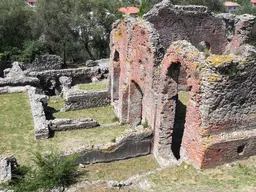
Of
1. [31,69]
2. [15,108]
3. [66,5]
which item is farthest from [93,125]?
[66,5]

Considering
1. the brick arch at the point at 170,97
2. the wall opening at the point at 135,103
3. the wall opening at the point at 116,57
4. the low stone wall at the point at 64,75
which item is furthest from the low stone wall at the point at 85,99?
the brick arch at the point at 170,97

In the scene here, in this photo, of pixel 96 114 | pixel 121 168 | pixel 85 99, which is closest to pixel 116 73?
pixel 85 99

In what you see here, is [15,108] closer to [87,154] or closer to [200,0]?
[87,154]

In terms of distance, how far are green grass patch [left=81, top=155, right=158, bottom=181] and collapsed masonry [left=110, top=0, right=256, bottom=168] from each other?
0.52 metres

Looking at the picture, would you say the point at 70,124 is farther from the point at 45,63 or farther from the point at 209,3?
the point at 209,3

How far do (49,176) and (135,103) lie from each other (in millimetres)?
6403

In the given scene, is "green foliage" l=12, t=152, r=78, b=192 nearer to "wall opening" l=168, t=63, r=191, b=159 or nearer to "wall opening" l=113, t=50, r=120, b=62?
"wall opening" l=168, t=63, r=191, b=159

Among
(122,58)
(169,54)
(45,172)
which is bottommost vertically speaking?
(45,172)

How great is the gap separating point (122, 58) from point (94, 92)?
119 inches

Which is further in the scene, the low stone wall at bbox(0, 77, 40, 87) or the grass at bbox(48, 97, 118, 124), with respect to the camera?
the low stone wall at bbox(0, 77, 40, 87)

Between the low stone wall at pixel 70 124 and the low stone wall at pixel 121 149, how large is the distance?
3.08 metres

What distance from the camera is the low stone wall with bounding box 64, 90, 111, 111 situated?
1801cm

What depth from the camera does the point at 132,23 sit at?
1468 centimetres

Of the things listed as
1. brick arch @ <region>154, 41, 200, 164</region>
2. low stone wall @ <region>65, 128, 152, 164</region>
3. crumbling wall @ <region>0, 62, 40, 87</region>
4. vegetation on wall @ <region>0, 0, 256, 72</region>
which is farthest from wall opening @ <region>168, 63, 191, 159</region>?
vegetation on wall @ <region>0, 0, 256, 72</region>
